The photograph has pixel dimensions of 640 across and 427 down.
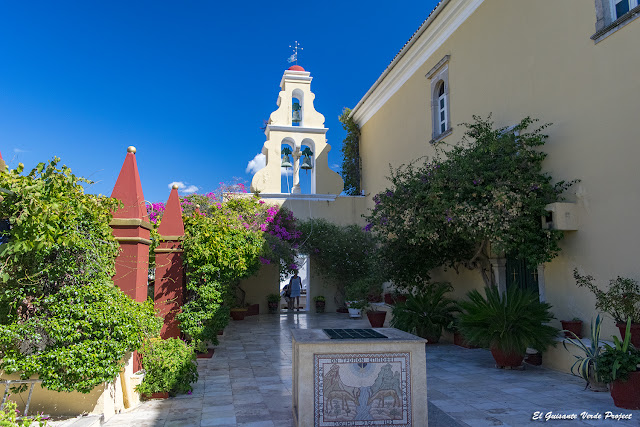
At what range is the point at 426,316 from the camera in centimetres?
937

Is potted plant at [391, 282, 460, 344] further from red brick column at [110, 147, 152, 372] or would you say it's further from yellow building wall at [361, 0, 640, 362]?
red brick column at [110, 147, 152, 372]

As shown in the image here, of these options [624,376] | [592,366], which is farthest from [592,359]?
[624,376]

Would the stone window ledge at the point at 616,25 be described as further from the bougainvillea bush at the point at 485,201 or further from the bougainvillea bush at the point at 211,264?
the bougainvillea bush at the point at 211,264

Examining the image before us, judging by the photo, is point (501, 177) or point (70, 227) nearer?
point (70, 227)

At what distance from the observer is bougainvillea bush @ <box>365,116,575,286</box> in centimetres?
717

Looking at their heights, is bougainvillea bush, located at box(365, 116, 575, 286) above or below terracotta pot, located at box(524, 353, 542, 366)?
above

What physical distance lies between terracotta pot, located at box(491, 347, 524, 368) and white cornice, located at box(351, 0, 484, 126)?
24.2ft

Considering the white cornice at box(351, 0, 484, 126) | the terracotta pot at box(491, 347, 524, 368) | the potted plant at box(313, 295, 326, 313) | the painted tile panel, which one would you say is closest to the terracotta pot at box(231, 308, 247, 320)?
the potted plant at box(313, 295, 326, 313)

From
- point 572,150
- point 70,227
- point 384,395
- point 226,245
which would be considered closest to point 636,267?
point 572,150

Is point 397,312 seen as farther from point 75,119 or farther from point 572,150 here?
point 75,119

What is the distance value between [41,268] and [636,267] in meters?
7.30

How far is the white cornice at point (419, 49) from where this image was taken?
411 inches

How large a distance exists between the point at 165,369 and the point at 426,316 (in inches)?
224

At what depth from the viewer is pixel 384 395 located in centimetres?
407
